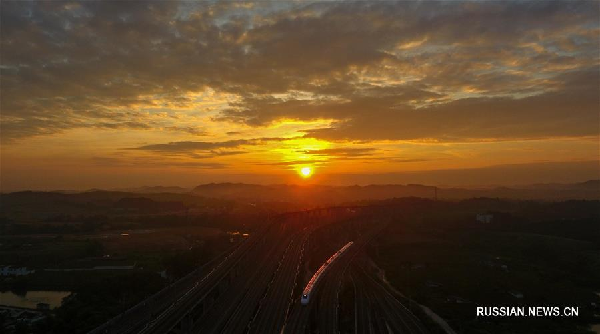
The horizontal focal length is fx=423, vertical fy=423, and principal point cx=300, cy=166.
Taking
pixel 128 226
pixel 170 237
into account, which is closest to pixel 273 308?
pixel 170 237

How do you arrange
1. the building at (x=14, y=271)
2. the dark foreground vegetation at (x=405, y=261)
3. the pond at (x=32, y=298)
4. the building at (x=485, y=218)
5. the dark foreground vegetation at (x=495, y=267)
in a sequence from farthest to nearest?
the building at (x=485, y=218) → the building at (x=14, y=271) → the pond at (x=32, y=298) → the dark foreground vegetation at (x=405, y=261) → the dark foreground vegetation at (x=495, y=267)

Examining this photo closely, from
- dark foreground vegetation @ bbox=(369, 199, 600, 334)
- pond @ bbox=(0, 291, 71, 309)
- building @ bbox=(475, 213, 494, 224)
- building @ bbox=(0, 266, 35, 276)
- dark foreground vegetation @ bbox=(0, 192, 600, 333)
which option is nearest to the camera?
dark foreground vegetation @ bbox=(369, 199, 600, 334)

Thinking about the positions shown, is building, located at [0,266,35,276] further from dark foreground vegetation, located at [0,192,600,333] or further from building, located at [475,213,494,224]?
building, located at [475,213,494,224]

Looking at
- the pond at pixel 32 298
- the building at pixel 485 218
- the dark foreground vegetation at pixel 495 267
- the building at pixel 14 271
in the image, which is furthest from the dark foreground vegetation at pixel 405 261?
the building at pixel 14 271

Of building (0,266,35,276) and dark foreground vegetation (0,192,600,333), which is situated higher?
dark foreground vegetation (0,192,600,333)

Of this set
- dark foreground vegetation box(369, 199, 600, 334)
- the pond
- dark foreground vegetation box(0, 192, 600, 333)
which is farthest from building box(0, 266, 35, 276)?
dark foreground vegetation box(369, 199, 600, 334)

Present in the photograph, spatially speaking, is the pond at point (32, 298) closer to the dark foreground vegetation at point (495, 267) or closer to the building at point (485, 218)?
the dark foreground vegetation at point (495, 267)

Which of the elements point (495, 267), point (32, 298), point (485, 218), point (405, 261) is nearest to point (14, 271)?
point (32, 298)

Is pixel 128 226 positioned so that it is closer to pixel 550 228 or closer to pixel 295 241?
pixel 295 241
